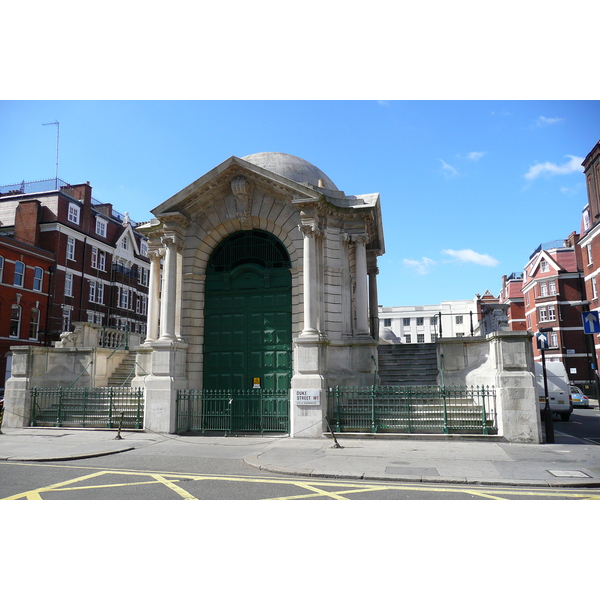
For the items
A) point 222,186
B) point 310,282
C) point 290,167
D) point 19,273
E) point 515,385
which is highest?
point 290,167

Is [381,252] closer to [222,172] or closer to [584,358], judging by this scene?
[222,172]

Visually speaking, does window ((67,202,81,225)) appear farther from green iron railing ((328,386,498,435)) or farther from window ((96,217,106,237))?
green iron railing ((328,386,498,435))

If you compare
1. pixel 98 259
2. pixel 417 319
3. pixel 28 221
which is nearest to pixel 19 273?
pixel 28 221

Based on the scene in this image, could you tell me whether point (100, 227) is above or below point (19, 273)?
above

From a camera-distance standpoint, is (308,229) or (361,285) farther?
(361,285)

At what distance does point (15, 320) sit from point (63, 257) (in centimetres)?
739

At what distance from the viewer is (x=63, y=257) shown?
4431 cm

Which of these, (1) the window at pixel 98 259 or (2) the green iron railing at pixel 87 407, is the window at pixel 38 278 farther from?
(2) the green iron railing at pixel 87 407

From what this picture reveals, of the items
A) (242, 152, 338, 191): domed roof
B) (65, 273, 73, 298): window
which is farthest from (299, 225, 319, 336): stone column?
(65, 273, 73, 298): window

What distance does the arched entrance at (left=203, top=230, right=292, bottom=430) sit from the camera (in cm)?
1817

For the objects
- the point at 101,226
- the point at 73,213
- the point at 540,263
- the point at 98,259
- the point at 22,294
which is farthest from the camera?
the point at 540,263

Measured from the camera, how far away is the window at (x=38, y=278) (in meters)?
41.7

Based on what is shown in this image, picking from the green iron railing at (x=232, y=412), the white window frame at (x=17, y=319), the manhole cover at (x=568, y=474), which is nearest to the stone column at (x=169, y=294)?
the green iron railing at (x=232, y=412)

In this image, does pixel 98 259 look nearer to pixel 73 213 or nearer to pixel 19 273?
pixel 73 213
